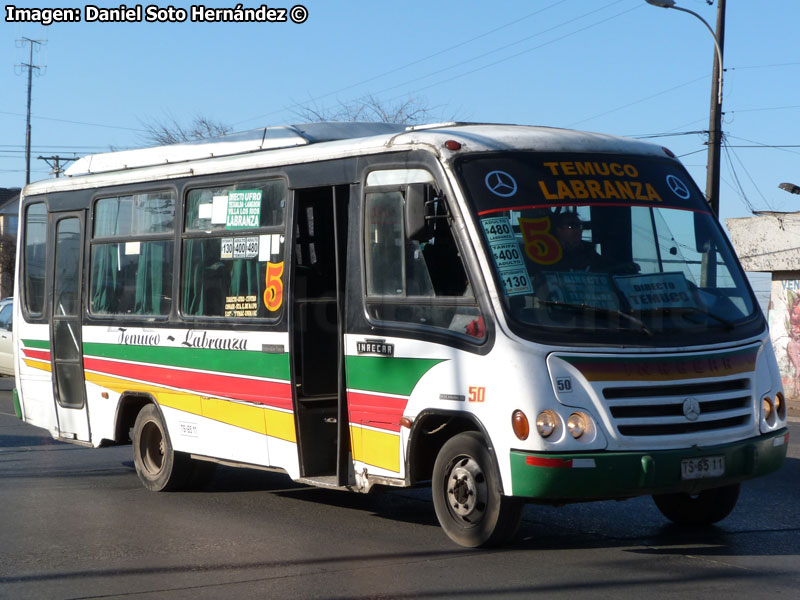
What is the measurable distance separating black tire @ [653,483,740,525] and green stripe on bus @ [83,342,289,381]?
293cm

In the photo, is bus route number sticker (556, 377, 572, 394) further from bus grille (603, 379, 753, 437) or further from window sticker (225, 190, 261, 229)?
window sticker (225, 190, 261, 229)

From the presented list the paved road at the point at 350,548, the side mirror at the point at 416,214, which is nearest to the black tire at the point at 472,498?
the paved road at the point at 350,548

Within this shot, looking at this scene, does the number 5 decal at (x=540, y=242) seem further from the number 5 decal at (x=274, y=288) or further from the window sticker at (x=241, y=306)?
the window sticker at (x=241, y=306)

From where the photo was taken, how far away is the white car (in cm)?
2202

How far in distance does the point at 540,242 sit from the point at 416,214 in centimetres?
81

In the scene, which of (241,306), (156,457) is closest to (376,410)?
(241,306)

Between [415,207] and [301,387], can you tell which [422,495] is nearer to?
[301,387]

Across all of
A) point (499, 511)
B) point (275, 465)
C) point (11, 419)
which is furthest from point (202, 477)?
point (11, 419)

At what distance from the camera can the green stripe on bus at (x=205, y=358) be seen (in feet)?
29.7

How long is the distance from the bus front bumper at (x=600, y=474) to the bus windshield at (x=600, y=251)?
0.71 metres

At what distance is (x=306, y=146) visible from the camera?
9.09m

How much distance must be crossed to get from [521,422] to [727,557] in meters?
1.56

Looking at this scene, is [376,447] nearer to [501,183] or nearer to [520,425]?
[520,425]

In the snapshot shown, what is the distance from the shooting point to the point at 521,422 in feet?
22.8
